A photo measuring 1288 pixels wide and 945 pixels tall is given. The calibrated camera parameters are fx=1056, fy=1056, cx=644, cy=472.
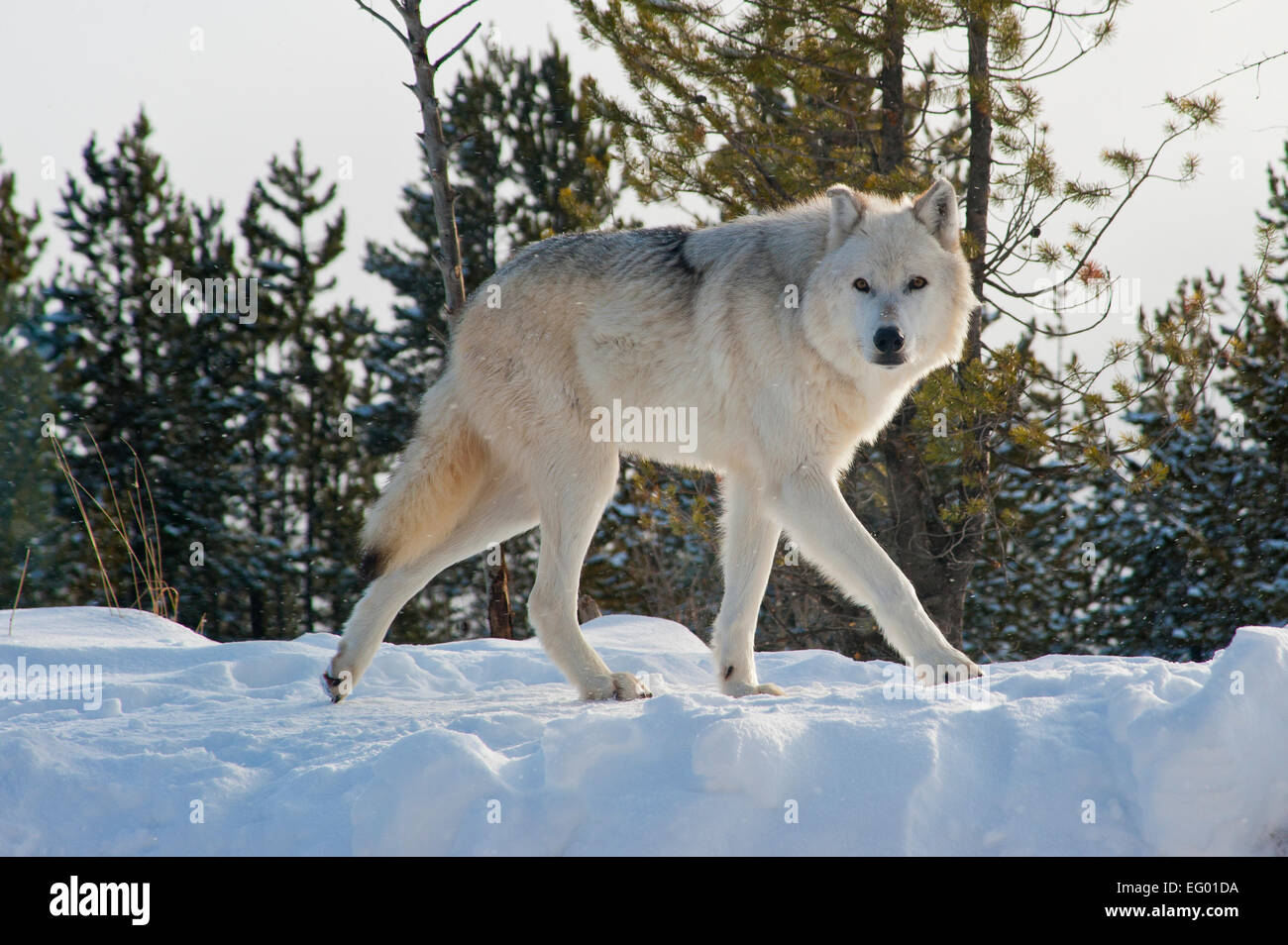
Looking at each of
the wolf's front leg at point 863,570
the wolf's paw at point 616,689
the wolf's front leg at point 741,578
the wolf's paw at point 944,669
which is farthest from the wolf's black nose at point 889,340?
the wolf's paw at point 616,689

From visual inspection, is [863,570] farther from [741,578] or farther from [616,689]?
[616,689]

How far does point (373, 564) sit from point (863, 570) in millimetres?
2083

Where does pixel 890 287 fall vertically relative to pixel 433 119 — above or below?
below

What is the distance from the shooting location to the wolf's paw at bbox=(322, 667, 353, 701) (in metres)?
4.25

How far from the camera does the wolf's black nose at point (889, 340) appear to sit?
392cm

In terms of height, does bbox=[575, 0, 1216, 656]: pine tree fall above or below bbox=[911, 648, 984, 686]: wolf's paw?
above

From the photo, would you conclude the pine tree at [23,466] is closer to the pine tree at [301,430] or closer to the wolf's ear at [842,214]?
the pine tree at [301,430]

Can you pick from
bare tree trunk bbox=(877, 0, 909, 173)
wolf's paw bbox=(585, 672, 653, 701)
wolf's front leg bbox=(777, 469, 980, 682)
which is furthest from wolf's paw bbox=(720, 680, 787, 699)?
bare tree trunk bbox=(877, 0, 909, 173)

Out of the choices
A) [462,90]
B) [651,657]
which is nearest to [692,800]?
[651,657]

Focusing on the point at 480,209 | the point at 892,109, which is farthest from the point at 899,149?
the point at 480,209

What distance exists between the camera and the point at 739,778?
8.74 ft

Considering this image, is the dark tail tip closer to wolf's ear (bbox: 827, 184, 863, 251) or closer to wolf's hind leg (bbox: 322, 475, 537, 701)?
wolf's hind leg (bbox: 322, 475, 537, 701)

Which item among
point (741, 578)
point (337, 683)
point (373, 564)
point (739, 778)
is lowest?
point (739, 778)
